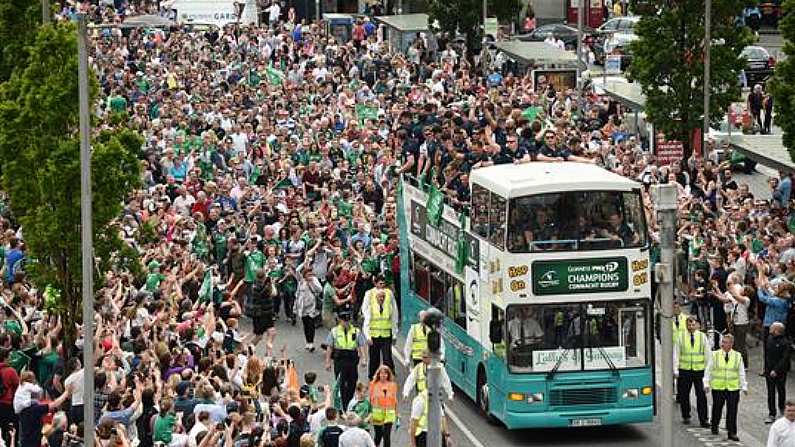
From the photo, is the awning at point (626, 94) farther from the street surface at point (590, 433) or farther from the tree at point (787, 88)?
the street surface at point (590, 433)

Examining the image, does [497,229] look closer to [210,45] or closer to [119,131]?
[119,131]

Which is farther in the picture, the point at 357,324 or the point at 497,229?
the point at 357,324

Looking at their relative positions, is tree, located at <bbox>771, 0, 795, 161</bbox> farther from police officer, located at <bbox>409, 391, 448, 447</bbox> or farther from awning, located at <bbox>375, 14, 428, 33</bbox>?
awning, located at <bbox>375, 14, 428, 33</bbox>

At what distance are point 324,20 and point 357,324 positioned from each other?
36.0 meters

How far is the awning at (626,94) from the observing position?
47.6 metres

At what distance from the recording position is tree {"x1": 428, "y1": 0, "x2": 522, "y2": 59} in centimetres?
6116

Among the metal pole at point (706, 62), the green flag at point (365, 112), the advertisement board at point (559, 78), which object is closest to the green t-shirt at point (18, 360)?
the metal pole at point (706, 62)

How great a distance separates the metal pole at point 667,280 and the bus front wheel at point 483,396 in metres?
5.67

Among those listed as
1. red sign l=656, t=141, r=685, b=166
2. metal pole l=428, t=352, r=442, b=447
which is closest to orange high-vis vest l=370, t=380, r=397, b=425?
metal pole l=428, t=352, r=442, b=447

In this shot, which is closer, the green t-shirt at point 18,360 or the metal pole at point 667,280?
the metal pole at point 667,280

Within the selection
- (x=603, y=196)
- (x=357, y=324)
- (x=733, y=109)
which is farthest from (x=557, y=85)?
(x=603, y=196)

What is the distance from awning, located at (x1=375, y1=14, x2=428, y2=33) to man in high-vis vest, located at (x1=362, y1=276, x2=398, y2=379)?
34.8 m

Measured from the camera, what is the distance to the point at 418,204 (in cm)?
3266

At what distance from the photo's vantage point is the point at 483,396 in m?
28.8
